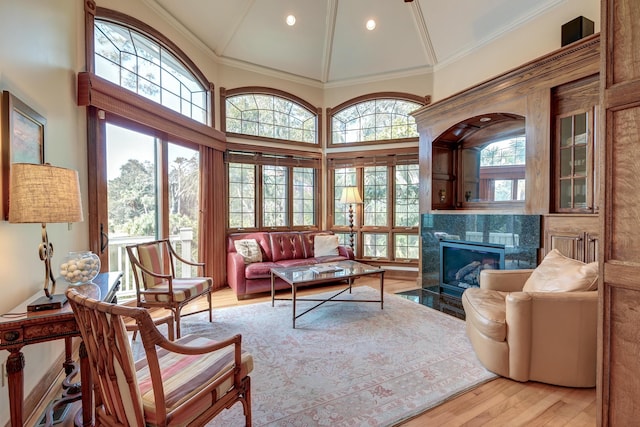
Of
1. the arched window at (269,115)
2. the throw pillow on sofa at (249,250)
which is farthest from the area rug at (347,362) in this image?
the arched window at (269,115)

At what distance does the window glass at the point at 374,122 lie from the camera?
5.52 metres

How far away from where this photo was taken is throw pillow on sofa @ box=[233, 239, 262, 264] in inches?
183

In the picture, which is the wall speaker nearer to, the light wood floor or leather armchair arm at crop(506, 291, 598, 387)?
leather armchair arm at crop(506, 291, 598, 387)

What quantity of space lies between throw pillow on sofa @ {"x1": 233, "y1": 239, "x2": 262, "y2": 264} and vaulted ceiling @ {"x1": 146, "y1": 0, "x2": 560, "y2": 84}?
10.1ft

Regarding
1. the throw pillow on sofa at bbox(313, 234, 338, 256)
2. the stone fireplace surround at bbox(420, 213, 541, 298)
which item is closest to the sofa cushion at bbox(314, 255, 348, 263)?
the throw pillow on sofa at bbox(313, 234, 338, 256)

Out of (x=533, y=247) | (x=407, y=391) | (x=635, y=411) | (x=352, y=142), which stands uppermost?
(x=352, y=142)

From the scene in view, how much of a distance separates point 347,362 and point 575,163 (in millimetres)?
3105

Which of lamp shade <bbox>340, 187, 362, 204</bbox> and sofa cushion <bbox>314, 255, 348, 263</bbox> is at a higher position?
lamp shade <bbox>340, 187, 362, 204</bbox>

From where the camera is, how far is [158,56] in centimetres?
394

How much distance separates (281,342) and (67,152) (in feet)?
8.42

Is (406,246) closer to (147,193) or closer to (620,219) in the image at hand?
(620,219)

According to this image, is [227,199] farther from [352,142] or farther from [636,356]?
[636,356]

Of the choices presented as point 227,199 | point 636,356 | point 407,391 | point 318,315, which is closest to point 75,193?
point 407,391

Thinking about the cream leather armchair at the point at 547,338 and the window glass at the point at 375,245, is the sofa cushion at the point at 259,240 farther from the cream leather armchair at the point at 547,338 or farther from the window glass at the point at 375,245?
the cream leather armchair at the point at 547,338
